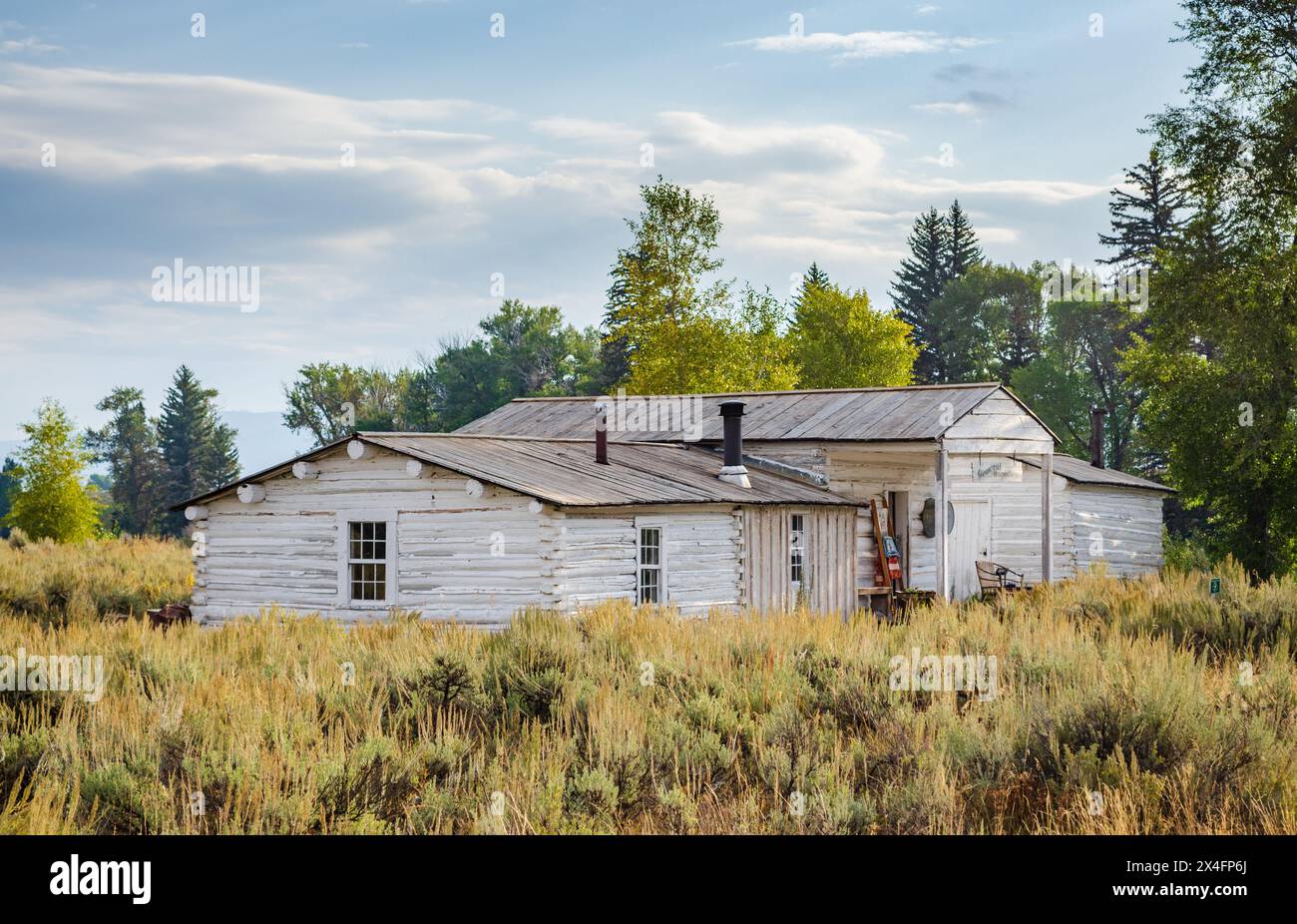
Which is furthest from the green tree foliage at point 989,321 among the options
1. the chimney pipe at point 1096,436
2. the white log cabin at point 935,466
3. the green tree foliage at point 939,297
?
the white log cabin at point 935,466

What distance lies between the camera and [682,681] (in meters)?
11.9

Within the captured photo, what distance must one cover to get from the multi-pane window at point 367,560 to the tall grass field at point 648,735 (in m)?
5.32

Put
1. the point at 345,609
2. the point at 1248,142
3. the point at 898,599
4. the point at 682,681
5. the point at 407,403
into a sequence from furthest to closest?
the point at 407,403, the point at 1248,142, the point at 898,599, the point at 345,609, the point at 682,681

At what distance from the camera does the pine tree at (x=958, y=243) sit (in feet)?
237

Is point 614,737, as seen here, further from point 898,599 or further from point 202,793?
point 898,599

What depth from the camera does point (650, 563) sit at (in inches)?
822

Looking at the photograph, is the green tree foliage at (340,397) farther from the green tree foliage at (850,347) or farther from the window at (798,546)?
the window at (798,546)

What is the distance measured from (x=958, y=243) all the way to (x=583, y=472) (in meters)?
54.7

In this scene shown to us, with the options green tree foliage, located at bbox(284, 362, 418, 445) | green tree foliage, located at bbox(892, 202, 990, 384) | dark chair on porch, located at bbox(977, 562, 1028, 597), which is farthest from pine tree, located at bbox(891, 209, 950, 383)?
dark chair on porch, located at bbox(977, 562, 1028, 597)

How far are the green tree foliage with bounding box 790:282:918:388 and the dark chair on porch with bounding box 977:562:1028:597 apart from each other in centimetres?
2874

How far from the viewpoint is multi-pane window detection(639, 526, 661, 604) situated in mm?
20625

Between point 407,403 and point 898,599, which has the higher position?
point 407,403
